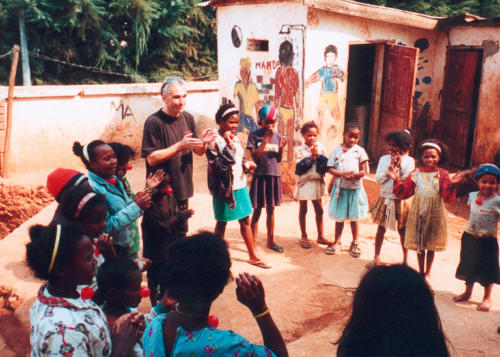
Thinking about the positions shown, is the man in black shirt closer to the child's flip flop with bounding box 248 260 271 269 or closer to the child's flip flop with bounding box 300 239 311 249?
the child's flip flop with bounding box 248 260 271 269

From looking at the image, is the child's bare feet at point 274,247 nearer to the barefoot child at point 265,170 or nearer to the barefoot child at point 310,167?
the barefoot child at point 265,170

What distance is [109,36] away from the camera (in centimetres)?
1353

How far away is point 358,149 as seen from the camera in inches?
201

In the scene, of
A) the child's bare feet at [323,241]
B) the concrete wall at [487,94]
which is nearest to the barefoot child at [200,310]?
the child's bare feet at [323,241]

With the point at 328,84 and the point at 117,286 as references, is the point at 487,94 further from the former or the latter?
the point at 117,286

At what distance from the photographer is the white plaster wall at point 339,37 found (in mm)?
6883

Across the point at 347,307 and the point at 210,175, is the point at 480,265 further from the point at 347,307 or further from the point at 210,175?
the point at 210,175

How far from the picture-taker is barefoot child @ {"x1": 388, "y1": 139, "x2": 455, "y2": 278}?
4184 mm

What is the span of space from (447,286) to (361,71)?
6623 mm

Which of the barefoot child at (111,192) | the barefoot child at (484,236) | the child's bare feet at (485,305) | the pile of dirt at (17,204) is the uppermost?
the barefoot child at (111,192)

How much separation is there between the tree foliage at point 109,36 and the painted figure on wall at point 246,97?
262 inches

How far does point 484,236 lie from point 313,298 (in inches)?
63.1

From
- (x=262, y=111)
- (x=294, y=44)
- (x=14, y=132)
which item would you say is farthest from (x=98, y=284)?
(x=14, y=132)

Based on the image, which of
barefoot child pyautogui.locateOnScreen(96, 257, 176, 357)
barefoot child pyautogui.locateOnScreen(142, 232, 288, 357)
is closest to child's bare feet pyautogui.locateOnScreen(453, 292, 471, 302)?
barefoot child pyautogui.locateOnScreen(142, 232, 288, 357)
